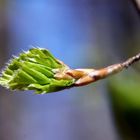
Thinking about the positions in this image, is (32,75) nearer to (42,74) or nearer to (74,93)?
(42,74)

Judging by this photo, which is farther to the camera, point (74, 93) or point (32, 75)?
point (74, 93)

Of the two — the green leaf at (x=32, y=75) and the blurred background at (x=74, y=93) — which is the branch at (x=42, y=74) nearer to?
the green leaf at (x=32, y=75)

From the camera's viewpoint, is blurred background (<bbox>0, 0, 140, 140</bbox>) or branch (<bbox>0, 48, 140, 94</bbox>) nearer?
branch (<bbox>0, 48, 140, 94</bbox>)

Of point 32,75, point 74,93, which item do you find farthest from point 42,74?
point 74,93

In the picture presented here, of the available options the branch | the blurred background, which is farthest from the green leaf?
the blurred background

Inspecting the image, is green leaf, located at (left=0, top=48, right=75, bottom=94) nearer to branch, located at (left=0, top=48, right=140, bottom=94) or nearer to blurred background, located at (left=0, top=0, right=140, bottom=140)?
branch, located at (left=0, top=48, right=140, bottom=94)

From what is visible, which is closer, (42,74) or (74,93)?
(42,74)

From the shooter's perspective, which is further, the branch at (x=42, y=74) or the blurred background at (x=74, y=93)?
the blurred background at (x=74, y=93)

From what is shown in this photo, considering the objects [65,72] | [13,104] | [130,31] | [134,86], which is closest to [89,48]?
[130,31]

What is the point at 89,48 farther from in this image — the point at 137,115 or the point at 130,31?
the point at 137,115

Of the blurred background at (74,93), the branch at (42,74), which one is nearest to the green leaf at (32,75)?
the branch at (42,74)

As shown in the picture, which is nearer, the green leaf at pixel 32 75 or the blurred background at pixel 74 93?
the green leaf at pixel 32 75
